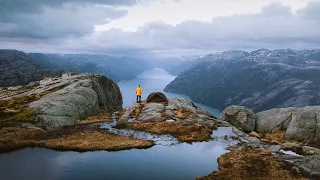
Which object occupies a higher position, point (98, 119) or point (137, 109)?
point (137, 109)

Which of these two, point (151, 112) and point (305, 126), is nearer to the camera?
point (305, 126)

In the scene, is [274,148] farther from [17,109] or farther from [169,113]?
[17,109]

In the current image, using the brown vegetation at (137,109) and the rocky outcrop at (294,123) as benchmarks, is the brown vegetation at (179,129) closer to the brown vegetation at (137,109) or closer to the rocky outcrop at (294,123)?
the brown vegetation at (137,109)

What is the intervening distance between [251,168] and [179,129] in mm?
16379

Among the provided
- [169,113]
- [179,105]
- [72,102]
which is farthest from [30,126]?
[179,105]

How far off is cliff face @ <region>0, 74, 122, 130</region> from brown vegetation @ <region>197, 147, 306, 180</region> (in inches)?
1024

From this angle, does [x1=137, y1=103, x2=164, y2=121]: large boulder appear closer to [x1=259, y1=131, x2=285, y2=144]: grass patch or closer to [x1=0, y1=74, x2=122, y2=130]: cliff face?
[x1=0, y1=74, x2=122, y2=130]: cliff face

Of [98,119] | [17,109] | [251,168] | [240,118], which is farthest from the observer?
[240,118]

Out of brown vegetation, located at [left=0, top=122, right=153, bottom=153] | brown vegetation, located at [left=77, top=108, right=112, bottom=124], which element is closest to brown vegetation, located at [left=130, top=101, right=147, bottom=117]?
brown vegetation, located at [left=77, top=108, right=112, bottom=124]

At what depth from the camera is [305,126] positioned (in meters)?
43.7

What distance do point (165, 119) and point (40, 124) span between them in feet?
66.3

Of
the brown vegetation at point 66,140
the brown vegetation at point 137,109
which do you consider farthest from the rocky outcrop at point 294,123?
the brown vegetation at point 66,140

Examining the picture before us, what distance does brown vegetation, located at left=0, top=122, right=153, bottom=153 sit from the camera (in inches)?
1297

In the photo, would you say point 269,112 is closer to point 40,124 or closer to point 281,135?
point 281,135
